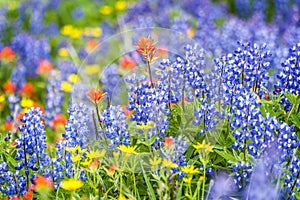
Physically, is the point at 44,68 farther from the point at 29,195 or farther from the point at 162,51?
the point at 29,195

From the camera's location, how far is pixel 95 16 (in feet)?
31.6

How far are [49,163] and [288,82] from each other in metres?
1.70

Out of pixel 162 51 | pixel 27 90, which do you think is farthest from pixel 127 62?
pixel 162 51

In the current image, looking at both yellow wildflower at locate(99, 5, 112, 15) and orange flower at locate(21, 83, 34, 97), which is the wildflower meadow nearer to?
orange flower at locate(21, 83, 34, 97)

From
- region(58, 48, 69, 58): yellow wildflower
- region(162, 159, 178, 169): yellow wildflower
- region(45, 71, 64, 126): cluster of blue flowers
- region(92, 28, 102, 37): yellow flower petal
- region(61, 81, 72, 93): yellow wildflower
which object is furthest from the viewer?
region(92, 28, 102, 37): yellow flower petal

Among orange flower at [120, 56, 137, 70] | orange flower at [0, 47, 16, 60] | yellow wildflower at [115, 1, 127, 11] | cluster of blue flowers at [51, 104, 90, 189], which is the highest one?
yellow wildflower at [115, 1, 127, 11]

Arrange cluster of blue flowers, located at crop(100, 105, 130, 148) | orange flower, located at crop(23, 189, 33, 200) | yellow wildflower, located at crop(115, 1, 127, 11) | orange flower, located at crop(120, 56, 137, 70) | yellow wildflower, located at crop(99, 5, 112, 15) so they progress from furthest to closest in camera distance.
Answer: yellow wildflower, located at crop(115, 1, 127, 11), yellow wildflower, located at crop(99, 5, 112, 15), orange flower, located at crop(120, 56, 137, 70), cluster of blue flowers, located at crop(100, 105, 130, 148), orange flower, located at crop(23, 189, 33, 200)

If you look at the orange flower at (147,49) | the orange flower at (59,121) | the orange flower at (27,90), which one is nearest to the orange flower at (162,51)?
the orange flower at (147,49)

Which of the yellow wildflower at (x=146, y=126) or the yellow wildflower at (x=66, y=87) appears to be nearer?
the yellow wildflower at (x=146, y=126)

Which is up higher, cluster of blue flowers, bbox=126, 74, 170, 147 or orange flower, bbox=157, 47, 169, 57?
orange flower, bbox=157, 47, 169, 57

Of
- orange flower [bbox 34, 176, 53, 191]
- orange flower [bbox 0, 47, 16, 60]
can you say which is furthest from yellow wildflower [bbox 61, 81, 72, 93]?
orange flower [bbox 34, 176, 53, 191]

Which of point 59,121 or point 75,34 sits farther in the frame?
point 75,34

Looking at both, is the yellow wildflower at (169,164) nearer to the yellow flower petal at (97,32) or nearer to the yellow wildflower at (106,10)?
the yellow flower petal at (97,32)

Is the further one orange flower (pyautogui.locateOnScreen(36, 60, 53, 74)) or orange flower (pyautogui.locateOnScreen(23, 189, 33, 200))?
orange flower (pyautogui.locateOnScreen(36, 60, 53, 74))
